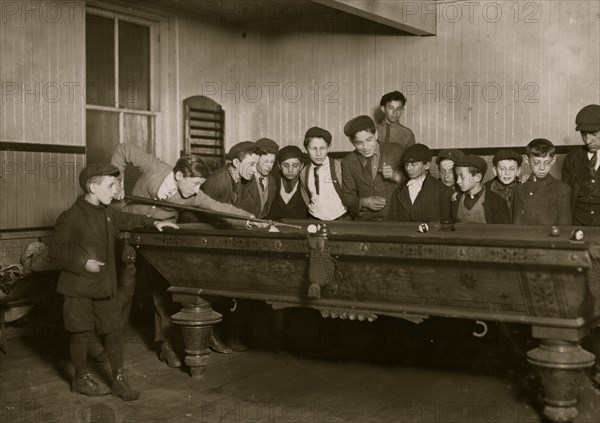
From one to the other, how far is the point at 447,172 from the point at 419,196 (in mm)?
494

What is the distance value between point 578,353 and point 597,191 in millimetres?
1910

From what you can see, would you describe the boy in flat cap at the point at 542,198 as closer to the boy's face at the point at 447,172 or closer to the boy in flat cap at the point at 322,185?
the boy's face at the point at 447,172

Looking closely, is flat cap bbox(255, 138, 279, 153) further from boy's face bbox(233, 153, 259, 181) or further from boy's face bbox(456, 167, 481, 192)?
boy's face bbox(456, 167, 481, 192)

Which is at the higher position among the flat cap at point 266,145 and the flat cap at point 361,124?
the flat cap at point 361,124

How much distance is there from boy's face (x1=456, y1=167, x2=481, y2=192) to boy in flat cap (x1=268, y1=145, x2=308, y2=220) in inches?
44.2

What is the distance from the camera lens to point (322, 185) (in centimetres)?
545

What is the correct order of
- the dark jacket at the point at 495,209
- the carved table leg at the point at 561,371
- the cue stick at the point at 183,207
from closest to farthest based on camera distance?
1. the carved table leg at the point at 561,371
2. the cue stick at the point at 183,207
3. the dark jacket at the point at 495,209

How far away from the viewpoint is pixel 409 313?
3748mm

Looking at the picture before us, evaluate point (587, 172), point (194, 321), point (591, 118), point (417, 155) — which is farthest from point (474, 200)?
point (194, 321)

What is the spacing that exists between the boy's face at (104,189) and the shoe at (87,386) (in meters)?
0.98

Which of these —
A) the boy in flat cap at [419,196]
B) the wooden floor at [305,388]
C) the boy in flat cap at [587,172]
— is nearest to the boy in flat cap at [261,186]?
the boy in flat cap at [419,196]

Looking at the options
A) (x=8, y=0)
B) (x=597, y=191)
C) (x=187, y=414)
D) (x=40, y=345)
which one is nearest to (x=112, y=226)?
(x=187, y=414)

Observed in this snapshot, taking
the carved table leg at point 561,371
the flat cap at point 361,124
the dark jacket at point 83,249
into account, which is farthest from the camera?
the flat cap at point 361,124

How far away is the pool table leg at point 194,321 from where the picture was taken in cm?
451
